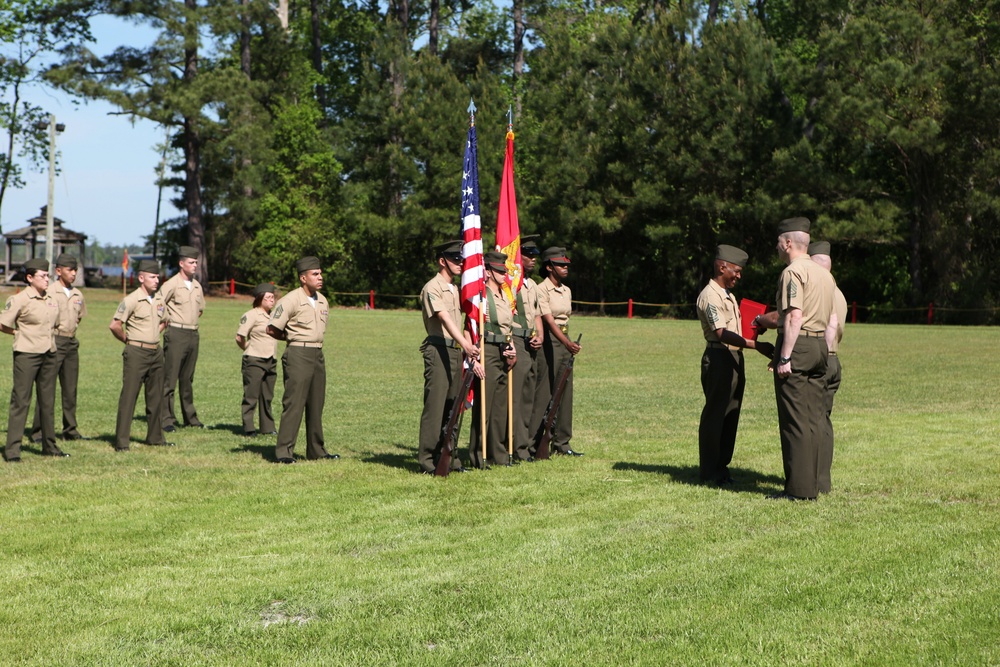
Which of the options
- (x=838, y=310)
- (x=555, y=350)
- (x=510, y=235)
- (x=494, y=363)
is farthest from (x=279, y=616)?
(x=510, y=235)

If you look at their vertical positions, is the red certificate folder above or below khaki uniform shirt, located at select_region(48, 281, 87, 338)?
above

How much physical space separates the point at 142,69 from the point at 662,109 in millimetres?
24066

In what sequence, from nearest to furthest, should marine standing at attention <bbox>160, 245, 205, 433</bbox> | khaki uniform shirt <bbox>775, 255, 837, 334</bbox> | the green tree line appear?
khaki uniform shirt <bbox>775, 255, 837, 334</bbox> < marine standing at attention <bbox>160, 245, 205, 433</bbox> < the green tree line

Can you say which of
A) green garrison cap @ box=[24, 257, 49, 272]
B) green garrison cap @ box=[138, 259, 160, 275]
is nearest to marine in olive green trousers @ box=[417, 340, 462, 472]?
green garrison cap @ box=[138, 259, 160, 275]

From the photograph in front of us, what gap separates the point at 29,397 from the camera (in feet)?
38.5

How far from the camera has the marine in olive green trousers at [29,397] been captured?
11461 millimetres

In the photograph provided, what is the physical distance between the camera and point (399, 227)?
54.0 metres

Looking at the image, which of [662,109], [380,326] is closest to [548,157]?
[662,109]

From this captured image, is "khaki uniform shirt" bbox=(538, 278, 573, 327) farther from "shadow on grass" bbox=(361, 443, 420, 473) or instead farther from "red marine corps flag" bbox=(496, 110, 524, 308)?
"shadow on grass" bbox=(361, 443, 420, 473)

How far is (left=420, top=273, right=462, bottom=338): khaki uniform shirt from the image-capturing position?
33.2 ft

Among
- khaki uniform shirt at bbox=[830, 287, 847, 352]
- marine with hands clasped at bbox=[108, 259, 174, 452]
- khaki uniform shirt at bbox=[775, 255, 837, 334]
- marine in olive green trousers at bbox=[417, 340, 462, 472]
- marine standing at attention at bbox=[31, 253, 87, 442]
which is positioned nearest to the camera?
khaki uniform shirt at bbox=[775, 255, 837, 334]

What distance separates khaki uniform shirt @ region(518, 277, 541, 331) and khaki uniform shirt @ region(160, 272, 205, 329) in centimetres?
487

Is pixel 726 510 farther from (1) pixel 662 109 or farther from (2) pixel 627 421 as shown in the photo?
(1) pixel 662 109

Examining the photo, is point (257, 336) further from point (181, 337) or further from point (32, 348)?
point (32, 348)
